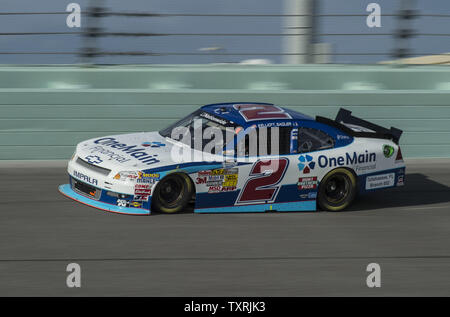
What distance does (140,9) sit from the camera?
10875mm

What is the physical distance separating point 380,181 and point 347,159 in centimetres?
62

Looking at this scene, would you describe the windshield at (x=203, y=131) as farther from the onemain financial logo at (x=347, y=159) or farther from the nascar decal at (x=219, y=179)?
the onemain financial logo at (x=347, y=159)

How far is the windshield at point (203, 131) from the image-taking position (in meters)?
8.06

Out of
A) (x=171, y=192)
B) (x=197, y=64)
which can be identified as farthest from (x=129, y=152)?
(x=197, y=64)

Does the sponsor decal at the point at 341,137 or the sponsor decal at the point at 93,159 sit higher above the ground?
the sponsor decal at the point at 341,137

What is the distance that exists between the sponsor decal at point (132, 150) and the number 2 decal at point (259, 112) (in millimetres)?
1301

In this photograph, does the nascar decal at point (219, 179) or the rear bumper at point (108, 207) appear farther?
the nascar decal at point (219, 179)

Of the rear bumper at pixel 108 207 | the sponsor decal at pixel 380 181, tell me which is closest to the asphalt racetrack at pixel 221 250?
the rear bumper at pixel 108 207

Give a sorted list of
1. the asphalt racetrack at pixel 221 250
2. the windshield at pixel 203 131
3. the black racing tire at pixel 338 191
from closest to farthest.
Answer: the asphalt racetrack at pixel 221 250, the windshield at pixel 203 131, the black racing tire at pixel 338 191

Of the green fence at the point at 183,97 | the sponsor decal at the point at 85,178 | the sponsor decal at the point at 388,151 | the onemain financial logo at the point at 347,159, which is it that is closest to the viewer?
the sponsor decal at the point at 85,178

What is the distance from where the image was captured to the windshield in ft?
26.5

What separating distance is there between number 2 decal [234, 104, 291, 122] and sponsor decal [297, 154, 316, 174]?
1.86ft

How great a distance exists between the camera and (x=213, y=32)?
36.3ft

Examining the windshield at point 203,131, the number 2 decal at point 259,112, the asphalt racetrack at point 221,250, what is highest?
the number 2 decal at point 259,112
